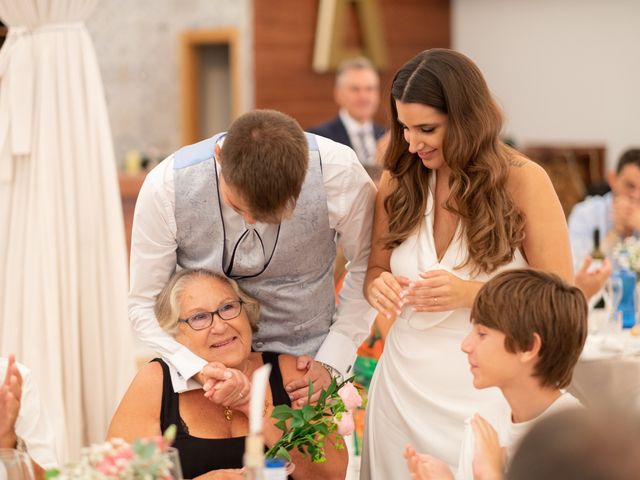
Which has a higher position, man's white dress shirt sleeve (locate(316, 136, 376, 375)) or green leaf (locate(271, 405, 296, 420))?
man's white dress shirt sleeve (locate(316, 136, 376, 375))

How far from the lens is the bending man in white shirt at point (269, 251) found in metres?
2.49

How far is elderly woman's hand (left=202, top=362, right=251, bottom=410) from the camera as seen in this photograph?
2.39 m

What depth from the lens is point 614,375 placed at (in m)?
1.58

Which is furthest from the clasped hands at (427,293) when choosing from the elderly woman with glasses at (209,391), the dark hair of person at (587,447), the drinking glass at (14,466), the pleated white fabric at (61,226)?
the pleated white fabric at (61,226)

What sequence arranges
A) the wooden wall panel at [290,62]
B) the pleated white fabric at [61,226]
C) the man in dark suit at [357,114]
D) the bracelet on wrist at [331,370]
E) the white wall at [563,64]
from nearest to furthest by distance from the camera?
the bracelet on wrist at [331,370] < the pleated white fabric at [61,226] < the man in dark suit at [357,114] < the white wall at [563,64] < the wooden wall panel at [290,62]

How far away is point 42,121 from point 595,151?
6.17 meters

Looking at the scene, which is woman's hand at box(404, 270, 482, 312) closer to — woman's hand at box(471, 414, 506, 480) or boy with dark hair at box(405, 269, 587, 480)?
boy with dark hair at box(405, 269, 587, 480)

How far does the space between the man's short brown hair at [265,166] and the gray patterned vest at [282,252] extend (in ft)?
1.10

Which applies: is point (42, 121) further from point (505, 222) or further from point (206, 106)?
point (206, 106)

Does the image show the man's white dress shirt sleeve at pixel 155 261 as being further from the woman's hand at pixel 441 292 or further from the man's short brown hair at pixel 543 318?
the man's short brown hair at pixel 543 318

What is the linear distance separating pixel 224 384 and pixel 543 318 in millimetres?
823

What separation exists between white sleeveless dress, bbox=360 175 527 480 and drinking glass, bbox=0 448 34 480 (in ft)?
3.52

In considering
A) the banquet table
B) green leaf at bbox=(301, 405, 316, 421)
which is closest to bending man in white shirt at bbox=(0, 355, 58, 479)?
green leaf at bbox=(301, 405, 316, 421)

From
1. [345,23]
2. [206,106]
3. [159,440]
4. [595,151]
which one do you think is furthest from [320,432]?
[206,106]
